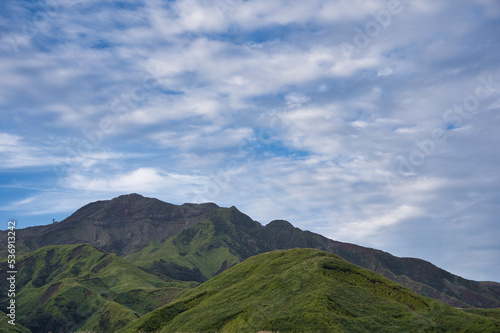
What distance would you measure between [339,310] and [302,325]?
9.64m

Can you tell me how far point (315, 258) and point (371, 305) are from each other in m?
28.2

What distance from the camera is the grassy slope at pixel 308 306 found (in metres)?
78.3

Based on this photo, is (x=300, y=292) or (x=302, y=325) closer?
(x=302, y=325)

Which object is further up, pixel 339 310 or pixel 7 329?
pixel 339 310

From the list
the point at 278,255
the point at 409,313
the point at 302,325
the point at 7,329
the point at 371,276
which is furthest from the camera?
the point at 7,329

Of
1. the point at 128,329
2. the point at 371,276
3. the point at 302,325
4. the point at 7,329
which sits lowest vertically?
the point at 7,329

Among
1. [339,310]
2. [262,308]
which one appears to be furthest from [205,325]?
[339,310]

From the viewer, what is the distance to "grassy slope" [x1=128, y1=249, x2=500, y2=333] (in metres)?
78.3

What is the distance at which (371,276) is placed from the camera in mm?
102875

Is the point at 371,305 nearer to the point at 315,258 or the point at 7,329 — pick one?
the point at 315,258

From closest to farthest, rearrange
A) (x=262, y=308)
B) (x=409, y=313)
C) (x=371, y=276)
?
1. (x=409, y=313)
2. (x=262, y=308)
3. (x=371, y=276)

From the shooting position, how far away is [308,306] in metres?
82.8

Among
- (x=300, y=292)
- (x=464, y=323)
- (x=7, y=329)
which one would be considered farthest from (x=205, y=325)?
(x=7, y=329)

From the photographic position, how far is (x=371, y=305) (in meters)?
87.1
